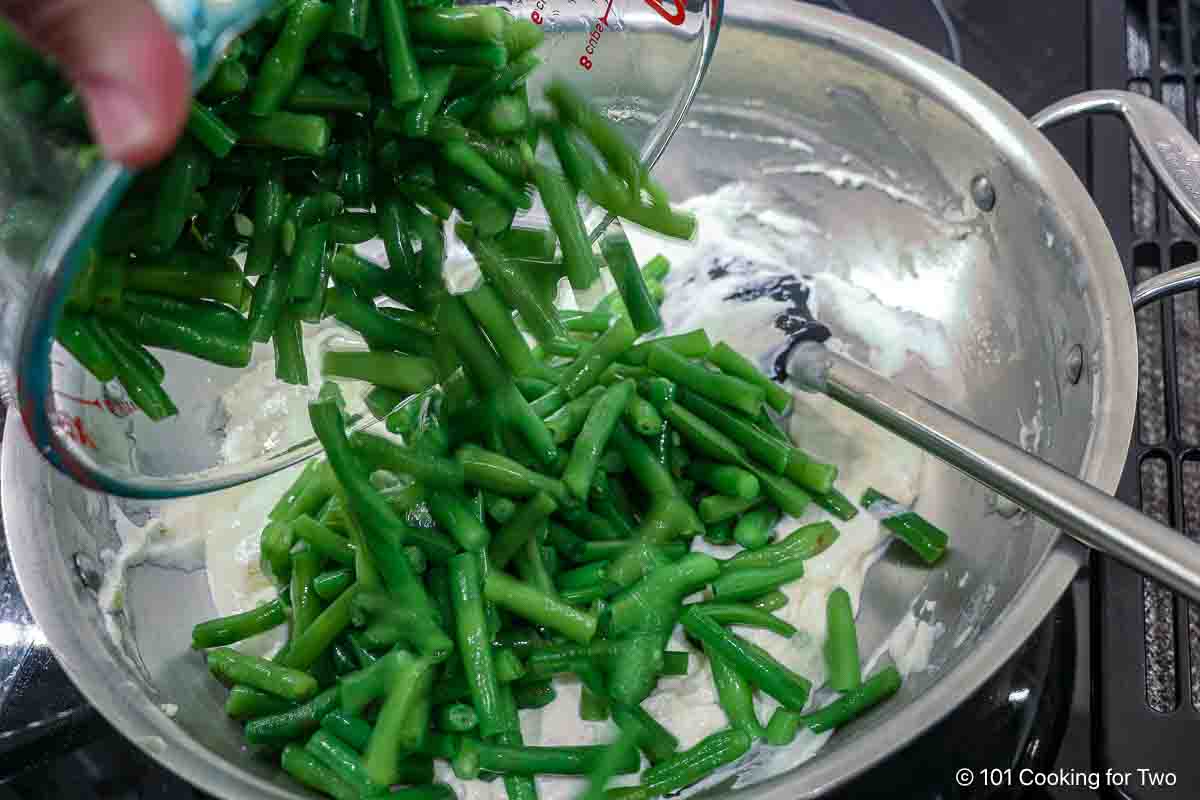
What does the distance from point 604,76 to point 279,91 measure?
0.65 meters

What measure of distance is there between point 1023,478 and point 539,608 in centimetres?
76

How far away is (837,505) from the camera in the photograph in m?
2.17

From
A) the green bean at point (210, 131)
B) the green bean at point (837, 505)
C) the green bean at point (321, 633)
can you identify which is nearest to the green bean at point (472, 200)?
the green bean at point (210, 131)

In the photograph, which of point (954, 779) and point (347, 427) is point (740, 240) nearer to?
point (347, 427)

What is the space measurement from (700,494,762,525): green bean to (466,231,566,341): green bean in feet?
1.65

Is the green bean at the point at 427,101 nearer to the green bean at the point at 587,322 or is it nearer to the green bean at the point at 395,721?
the green bean at the point at 395,721

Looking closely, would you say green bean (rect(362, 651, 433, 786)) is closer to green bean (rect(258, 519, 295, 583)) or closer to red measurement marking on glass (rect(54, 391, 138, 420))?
green bean (rect(258, 519, 295, 583))

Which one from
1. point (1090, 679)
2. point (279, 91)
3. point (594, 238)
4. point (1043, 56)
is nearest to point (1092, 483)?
point (1090, 679)

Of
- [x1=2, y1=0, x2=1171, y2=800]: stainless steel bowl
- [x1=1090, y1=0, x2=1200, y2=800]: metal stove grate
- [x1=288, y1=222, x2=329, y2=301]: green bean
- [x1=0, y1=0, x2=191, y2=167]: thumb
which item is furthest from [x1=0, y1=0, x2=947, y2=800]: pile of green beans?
[x1=0, y1=0, x2=191, y2=167]: thumb

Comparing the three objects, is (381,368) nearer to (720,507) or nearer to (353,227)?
(353,227)

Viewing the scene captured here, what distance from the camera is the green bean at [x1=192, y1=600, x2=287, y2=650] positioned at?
197 centimetres

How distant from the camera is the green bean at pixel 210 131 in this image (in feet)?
4.35

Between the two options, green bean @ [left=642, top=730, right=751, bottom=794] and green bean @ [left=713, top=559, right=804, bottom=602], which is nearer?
green bean @ [left=642, top=730, right=751, bottom=794]

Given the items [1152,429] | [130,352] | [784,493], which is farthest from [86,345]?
[1152,429]
